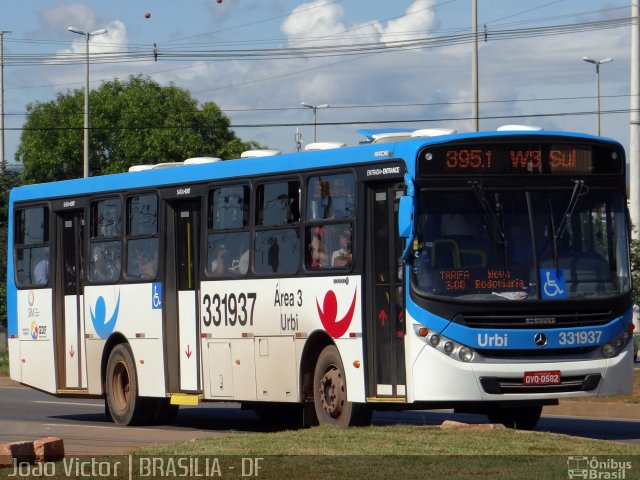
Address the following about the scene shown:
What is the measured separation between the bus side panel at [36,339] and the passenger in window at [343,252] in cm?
691

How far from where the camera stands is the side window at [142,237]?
66.3 feet

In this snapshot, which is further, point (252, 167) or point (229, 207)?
point (229, 207)

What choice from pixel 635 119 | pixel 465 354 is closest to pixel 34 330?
pixel 465 354

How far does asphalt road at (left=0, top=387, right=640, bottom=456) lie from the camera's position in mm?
17359

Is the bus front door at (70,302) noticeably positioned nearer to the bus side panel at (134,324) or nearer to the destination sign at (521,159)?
the bus side panel at (134,324)

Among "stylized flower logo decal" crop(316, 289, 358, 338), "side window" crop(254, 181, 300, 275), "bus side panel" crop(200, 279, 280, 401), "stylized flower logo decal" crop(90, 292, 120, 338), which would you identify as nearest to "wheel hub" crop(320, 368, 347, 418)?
"stylized flower logo decal" crop(316, 289, 358, 338)

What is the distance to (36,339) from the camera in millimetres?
22859

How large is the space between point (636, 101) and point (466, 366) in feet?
80.0

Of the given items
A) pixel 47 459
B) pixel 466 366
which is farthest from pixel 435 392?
pixel 47 459

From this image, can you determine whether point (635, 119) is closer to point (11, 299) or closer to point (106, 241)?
point (11, 299)

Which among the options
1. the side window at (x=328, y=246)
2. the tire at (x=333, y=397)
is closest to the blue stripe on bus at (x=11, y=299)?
the side window at (x=328, y=246)

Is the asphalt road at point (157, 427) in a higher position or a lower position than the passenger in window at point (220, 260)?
lower

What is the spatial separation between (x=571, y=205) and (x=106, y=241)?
7.60m

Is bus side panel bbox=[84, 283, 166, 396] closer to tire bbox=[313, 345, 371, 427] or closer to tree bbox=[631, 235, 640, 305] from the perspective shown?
tire bbox=[313, 345, 371, 427]
